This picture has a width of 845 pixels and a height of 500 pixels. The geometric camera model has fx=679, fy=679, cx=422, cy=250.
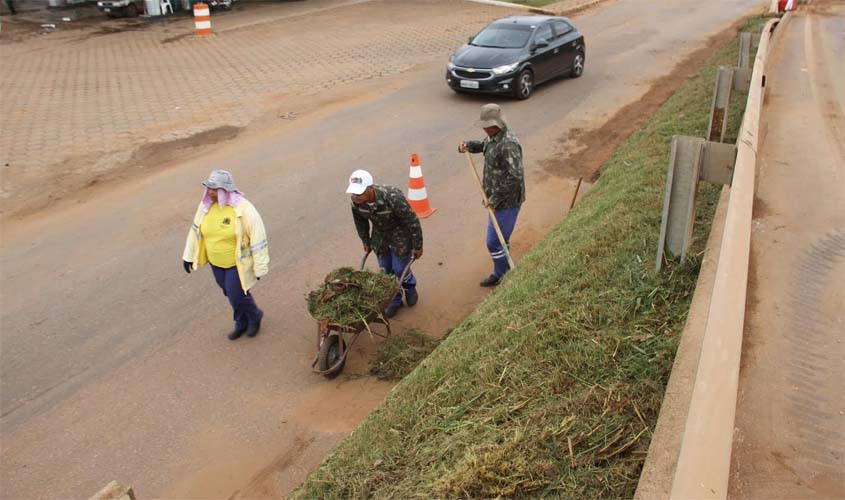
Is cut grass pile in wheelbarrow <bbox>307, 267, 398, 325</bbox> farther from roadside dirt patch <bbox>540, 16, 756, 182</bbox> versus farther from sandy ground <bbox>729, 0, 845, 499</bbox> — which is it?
roadside dirt patch <bbox>540, 16, 756, 182</bbox>

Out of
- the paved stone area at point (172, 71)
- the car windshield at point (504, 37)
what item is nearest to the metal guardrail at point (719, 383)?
the paved stone area at point (172, 71)

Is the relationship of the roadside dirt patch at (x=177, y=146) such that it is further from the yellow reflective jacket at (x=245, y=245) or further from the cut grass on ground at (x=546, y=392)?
the cut grass on ground at (x=546, y=392)

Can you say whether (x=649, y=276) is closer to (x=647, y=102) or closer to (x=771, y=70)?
(x=647, y=102)

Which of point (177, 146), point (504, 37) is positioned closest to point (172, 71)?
point (177, 146)

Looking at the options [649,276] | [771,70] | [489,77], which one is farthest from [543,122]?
[649,276]

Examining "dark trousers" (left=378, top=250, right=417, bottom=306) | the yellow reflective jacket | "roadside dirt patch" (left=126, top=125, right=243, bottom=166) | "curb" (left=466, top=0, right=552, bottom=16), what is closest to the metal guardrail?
"dark trousers" (left=378, top=250, right=417, bottom=306)

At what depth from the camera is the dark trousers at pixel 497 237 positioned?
24.4 ft

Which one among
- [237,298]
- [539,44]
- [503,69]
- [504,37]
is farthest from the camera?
[504,37]

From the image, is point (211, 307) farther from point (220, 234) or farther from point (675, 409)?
point (675, 409)

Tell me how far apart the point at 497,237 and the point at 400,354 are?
1917 mm

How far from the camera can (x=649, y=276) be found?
4.63 metres

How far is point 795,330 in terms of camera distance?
14.2ft

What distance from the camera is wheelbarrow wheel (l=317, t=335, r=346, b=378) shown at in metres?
6.07

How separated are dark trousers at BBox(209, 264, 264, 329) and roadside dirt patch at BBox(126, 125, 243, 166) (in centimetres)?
585
